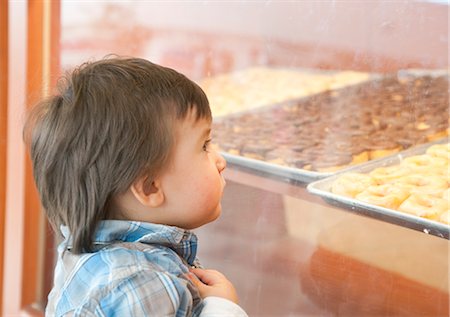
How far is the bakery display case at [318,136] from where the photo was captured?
1.17 meters

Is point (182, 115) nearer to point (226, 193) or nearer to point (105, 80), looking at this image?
point (105, 80)

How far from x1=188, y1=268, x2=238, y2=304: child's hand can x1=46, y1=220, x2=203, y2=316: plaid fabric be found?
2 centimetres

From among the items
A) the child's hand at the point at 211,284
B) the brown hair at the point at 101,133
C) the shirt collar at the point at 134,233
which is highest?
the brown hair at the point at 101,133

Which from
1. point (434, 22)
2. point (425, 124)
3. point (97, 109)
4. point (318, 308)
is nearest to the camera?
point (97, 109)

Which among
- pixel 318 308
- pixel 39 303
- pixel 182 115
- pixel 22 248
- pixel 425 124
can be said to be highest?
pixel 182 115

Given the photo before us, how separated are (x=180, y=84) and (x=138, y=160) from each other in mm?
105

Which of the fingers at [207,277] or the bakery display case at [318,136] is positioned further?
the bakery display case at [318,136]

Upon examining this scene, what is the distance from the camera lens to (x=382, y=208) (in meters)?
1.14

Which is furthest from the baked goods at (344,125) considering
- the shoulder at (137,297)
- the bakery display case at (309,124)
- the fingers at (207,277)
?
the shoulder at (137,297)

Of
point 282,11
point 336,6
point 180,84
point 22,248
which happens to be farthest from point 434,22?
point 22,248

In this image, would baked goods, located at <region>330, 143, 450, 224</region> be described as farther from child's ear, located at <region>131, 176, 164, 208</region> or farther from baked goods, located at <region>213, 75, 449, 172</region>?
child's ear, located at <region>131, 176, 164, 208</region>

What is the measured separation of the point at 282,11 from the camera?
155cm

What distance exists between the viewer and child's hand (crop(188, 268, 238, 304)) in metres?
0.83

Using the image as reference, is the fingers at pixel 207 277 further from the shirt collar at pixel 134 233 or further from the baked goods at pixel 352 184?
the baked goods at pixel 352 184
